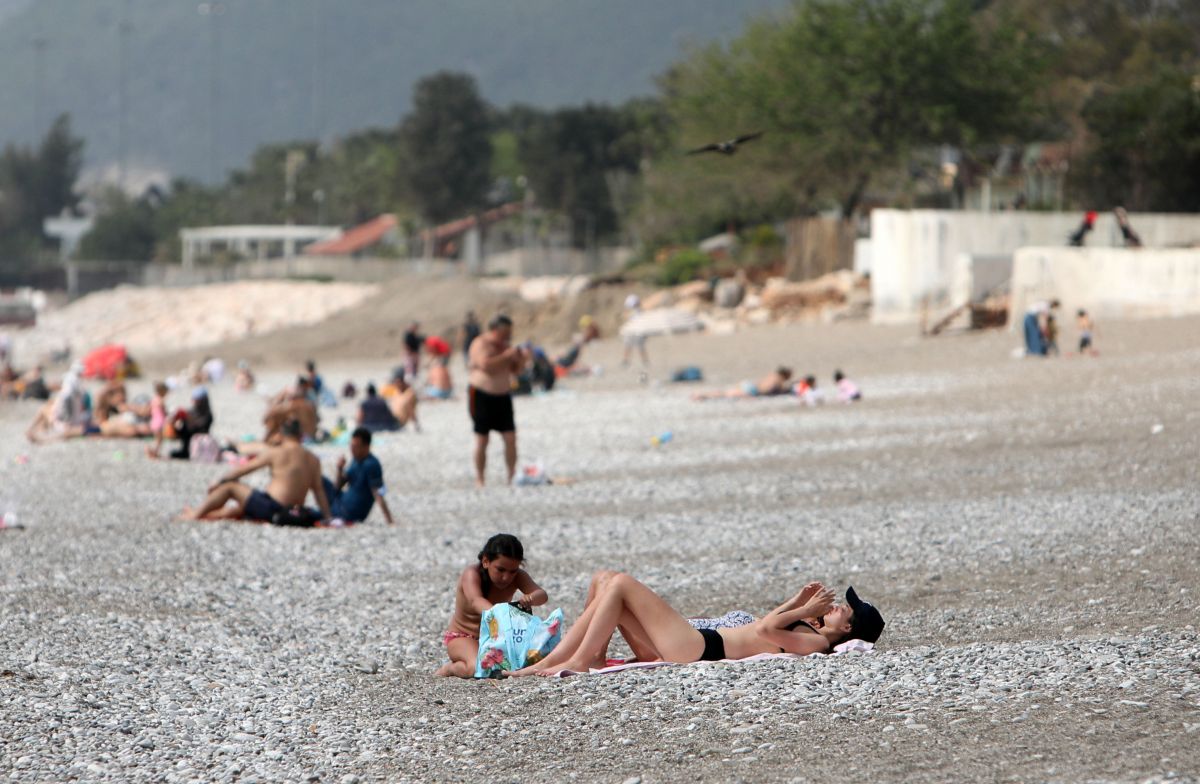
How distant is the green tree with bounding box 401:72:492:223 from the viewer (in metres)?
91.8

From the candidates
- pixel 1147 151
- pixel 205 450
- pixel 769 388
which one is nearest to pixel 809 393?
pixel 769 388

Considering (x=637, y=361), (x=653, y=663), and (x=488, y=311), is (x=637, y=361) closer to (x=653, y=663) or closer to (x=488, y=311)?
(x=488, y=311)

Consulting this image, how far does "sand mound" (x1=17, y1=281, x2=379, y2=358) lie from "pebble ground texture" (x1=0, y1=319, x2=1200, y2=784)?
4381 cm

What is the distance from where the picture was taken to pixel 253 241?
10294 cm

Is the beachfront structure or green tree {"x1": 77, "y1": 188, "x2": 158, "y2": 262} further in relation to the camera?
green tree {"x1": 77, "y1": 188, "x2": 158, "y2": 262}

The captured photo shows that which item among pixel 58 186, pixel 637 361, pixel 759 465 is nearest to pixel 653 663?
pixel 759 465

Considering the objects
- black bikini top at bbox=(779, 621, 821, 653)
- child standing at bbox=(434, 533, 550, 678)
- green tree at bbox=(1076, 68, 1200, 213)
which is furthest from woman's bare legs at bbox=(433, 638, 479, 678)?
green tree at bbox=(1076, 68, 1200, 213)

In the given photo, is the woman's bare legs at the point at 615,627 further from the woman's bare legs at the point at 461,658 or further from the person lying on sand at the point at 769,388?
the person lying on sand at the point at 769,388

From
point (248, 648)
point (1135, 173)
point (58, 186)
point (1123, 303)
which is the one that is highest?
point (58, 186)

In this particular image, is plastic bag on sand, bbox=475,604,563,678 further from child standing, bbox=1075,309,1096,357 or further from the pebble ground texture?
child standing, bbox=1075,309,1096,357

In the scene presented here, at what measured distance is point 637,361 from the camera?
31.9 m

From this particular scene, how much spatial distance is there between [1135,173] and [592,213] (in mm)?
46155

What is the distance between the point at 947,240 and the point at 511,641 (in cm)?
2534

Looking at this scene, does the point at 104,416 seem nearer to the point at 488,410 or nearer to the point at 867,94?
the point at 488,410
